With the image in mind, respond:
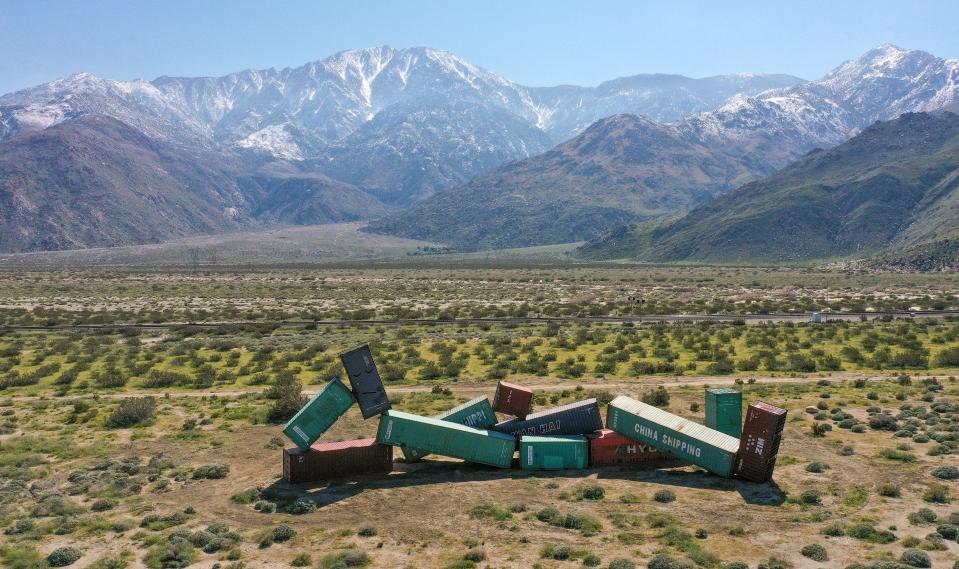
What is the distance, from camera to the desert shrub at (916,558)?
17.2m

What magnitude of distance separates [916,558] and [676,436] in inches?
349

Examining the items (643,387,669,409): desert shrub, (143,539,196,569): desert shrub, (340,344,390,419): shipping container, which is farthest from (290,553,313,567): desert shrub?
(643,387,669,409): desert shrub

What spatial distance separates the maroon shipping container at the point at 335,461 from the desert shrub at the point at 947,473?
19.8 metres

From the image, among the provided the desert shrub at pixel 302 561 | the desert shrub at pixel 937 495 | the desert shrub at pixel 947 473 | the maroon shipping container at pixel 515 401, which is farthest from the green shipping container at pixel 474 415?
the desert shrub at pixel 947 473

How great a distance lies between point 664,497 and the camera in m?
22.6

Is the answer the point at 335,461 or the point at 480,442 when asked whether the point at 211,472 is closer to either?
the point at 335,461

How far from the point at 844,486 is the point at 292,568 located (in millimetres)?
18501

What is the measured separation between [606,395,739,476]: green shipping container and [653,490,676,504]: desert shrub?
2619 millimetres

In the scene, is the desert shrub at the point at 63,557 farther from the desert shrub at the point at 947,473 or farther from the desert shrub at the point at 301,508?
the desert shrub at the point at 947,473

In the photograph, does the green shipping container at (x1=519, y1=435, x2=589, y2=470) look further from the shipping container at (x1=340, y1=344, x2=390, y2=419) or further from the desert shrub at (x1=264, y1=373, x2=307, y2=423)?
the desert shrub at (x1=264, y1=373, x2=307, y2=423)


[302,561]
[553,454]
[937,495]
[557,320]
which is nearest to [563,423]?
[553,454]

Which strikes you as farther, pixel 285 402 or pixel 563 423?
pixel 285 402

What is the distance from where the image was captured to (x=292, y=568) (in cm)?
1823

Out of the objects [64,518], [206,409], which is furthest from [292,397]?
[64,518]
